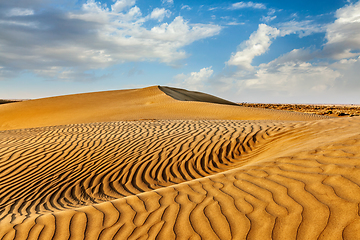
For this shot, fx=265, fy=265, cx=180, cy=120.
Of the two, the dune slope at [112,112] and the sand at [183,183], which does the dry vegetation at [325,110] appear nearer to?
the dune slope at [112,112]

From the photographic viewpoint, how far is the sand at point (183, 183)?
2740 millimetres

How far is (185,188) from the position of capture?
3.79 m

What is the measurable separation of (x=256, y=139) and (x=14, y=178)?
6088mm

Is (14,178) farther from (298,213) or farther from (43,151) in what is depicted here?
(298,213)

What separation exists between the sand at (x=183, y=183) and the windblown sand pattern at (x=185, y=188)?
13 mm

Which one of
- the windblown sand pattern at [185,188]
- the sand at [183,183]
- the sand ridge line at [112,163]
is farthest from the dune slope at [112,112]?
the windblown sand pattern at [185,188]

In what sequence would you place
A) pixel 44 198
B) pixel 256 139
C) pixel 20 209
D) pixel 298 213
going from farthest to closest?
pixel 256 139, pixel 44 198, pixel 20 209, pixel 298 213

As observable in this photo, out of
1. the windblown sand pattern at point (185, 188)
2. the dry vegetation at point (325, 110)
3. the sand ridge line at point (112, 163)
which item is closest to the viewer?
the windblown sand pattern at point (185, 188)

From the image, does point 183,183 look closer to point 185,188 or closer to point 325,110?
point 185,188

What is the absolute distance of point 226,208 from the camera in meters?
3.04

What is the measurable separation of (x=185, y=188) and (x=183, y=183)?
0.32 metres

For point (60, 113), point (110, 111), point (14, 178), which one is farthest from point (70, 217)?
point (60, 113)

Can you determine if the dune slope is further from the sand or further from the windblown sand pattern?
the windblown sand pattern

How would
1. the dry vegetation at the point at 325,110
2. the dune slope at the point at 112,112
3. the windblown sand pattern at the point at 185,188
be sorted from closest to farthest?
1. the windblown sand pattern at the point at 185,188
2. the dune slope at the point at 112,112
3. the dry vegetation at the point at 325,110
